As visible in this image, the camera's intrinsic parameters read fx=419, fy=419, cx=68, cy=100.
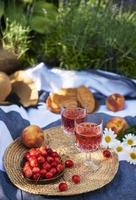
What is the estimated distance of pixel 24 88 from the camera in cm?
213

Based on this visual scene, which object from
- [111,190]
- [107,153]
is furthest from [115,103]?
[111,190]

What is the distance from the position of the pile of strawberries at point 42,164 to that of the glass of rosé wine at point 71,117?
0.16 m

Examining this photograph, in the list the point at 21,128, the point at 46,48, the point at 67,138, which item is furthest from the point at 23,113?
the point at 46,48

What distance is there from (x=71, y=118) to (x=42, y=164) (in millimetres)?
256

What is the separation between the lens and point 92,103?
78.8 inches

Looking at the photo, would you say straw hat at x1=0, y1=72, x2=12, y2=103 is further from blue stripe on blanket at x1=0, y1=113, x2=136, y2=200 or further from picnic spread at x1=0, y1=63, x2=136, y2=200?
blue stripe on blanket at x1=0, y1=113, x2=136, y2=200

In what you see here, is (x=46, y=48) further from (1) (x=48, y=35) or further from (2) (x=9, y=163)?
(2) (x=9, y=163)

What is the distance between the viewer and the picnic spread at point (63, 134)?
1324 mm

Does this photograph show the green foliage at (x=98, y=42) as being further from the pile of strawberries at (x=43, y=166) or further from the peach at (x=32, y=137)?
the pile of strawberries at (x=43, y=166)

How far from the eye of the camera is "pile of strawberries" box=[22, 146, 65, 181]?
1.31 metres

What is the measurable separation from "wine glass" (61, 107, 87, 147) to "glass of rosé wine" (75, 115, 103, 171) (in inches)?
2.6

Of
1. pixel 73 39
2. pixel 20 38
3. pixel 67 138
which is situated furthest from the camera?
pixel 20 38

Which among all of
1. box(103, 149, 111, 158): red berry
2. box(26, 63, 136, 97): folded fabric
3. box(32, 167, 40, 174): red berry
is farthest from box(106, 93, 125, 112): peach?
box(32, 167, 40, 174): red berry

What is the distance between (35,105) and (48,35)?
65cm
